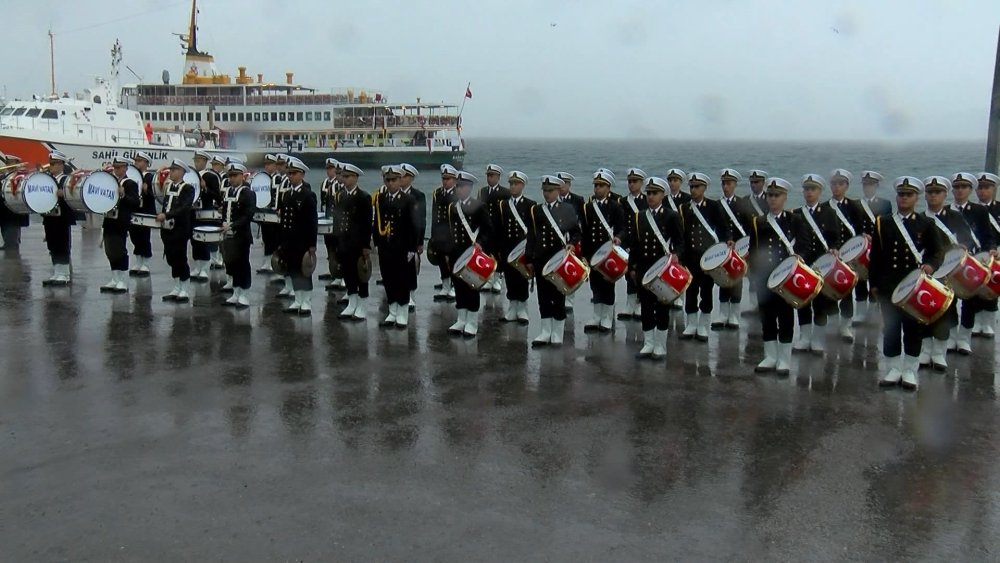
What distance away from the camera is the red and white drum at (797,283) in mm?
8023

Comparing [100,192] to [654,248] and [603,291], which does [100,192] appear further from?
[654,248]

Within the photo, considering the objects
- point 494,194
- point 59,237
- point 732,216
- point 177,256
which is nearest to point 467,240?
point 494,194

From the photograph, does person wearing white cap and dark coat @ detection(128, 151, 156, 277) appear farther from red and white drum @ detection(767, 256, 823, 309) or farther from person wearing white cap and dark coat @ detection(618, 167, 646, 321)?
red and white drum @ detection(767, 256, 823, 309)

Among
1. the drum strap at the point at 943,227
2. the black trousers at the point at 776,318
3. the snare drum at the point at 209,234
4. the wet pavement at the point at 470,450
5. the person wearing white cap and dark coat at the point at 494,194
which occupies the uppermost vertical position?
the person wearing white cap and dark coat at the point at 494,194

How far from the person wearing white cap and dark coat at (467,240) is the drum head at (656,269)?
1.85 metres

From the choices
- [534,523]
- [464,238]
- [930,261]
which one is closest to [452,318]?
[464,238]

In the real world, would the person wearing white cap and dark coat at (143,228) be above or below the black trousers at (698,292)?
above

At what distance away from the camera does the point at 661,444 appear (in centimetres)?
630

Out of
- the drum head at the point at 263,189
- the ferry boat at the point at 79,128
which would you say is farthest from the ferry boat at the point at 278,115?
the drum head at the point at 263,189

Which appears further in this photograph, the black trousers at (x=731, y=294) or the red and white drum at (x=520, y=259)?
the black trousers at (x=731, y=294)

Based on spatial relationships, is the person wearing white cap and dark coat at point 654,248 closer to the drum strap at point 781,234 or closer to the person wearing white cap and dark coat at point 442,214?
the drum strap at point 781,234

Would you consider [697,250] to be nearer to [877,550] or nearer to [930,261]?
[930,261]

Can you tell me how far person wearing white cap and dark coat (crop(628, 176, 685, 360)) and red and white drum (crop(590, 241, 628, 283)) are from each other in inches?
19.8

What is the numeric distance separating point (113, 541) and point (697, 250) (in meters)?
6.75
